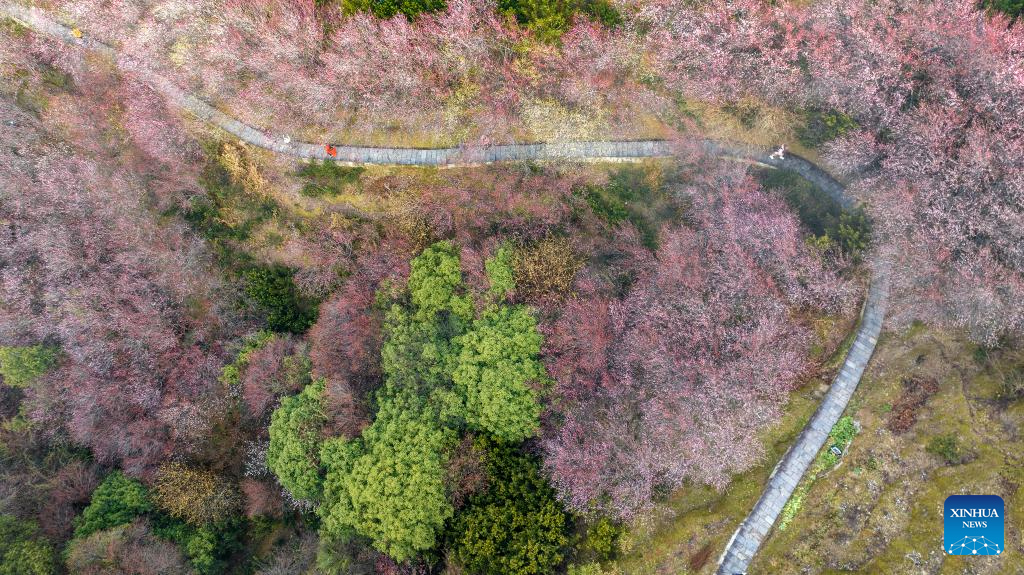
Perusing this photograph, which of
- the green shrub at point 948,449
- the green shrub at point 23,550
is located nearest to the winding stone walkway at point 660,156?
the green shrub at point 948,449

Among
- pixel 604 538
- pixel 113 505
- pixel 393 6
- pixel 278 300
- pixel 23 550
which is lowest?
pixel 23 550

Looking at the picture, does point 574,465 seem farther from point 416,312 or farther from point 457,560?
point 416,312

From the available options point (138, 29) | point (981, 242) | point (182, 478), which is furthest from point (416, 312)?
point (981, 242)

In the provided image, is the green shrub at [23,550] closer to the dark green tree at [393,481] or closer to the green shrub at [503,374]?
the dark green tree at [393,481]

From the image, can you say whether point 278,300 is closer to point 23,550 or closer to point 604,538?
point 23,550

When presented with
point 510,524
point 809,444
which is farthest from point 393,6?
point 809,444
